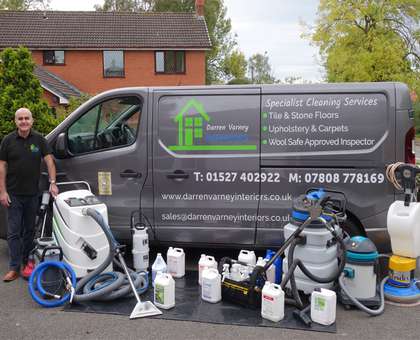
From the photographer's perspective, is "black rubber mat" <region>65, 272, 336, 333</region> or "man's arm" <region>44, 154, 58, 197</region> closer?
"black rubber mat" <region>65, 272, 336, 333</region>

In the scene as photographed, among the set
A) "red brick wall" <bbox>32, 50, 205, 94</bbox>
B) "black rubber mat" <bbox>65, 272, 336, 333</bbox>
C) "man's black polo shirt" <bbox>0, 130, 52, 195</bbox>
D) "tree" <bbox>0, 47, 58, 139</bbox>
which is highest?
"red brick wall" <bbox>32, 50, 205, 94</bbox>

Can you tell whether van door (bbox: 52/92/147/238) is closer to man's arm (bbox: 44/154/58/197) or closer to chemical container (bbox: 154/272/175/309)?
man's arm (bbox: 44/154/58/197)

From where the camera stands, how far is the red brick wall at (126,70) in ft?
78.9

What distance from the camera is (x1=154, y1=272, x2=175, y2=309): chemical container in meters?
4.08

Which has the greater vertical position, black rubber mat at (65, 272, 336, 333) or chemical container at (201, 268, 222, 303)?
chemical container at (201, 268, 222, 303)

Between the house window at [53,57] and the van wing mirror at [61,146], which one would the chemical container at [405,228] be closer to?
the van wing mirror at [61,146]

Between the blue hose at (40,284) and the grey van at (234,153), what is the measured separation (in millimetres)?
1020

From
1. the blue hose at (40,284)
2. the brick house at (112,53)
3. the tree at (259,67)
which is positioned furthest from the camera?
the tree at (259,67)

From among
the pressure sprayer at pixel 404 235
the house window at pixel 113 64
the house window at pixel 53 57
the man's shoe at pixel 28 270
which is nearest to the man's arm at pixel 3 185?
the man's shoe at pixel 28 270

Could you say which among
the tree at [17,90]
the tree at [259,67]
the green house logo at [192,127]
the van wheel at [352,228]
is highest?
the tree at [259,67]

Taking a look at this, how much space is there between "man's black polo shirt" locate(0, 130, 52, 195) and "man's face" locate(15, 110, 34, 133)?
0.10 meters

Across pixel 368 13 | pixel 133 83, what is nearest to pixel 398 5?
pixel 368 13

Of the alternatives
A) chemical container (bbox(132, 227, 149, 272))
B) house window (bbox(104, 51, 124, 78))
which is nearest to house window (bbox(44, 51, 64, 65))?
house window (bbox(104, 51, 124, 78))

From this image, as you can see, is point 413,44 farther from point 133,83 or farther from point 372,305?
point 372,305
